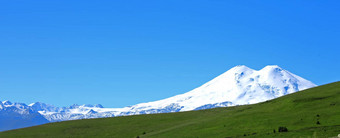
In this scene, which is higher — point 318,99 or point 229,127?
point 318,99

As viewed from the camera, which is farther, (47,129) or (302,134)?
(47,129)

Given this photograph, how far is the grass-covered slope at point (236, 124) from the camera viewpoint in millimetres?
62184

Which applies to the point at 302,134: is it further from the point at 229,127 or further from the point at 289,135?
the point at 229,127

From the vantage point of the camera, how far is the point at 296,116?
7056 centimetres

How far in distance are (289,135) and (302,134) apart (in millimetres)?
1455

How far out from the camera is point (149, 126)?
314 ft

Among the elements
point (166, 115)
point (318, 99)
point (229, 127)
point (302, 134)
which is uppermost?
point (166, 115)

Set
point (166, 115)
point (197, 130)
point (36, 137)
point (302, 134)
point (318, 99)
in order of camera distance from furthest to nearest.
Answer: point (166, 115)
point (36, 137)
point (318, 99)
point (197, 130)
point (302, 134)

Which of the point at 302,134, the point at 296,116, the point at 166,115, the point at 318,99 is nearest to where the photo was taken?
the point at 302,134

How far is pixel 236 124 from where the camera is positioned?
7388 cm

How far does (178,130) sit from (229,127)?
32.9 feet

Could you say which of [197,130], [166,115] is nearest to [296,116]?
[197,130]

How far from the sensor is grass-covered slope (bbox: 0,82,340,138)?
204 ft

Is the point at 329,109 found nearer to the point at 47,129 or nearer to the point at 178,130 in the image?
the point at 178,130
